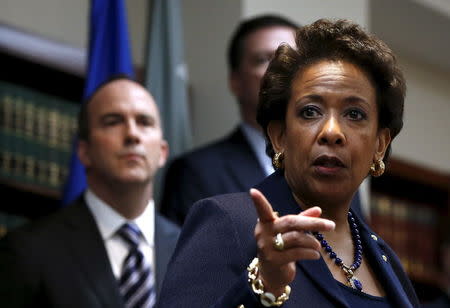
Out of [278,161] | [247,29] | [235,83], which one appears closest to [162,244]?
[235,83]

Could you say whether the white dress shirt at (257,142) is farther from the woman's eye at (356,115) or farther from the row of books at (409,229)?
the row of books at (409,229)

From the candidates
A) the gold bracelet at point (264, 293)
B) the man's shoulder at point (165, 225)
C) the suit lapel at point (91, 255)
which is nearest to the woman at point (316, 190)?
the gold bracelet at point (264, 293)

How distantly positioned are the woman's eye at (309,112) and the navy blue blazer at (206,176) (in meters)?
2.12

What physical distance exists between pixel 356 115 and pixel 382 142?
195 mm

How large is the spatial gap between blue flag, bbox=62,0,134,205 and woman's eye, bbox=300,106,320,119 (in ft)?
9.05

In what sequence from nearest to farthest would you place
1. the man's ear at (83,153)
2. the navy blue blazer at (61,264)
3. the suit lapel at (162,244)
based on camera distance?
the navy blue blazer at (61,264) < the suit lapel at (162,244) < the man's ear at (83,153)

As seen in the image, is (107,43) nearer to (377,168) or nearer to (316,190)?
(377,168)

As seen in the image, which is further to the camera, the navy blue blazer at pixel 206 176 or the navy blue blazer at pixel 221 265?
the navy blue blazer at pixel 206 176

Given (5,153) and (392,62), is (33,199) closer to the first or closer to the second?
(5,153)

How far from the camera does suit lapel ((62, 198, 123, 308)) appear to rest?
402cm

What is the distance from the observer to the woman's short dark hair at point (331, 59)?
2797 mm

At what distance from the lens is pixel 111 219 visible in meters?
4.45

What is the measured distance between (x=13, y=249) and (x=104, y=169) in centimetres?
68

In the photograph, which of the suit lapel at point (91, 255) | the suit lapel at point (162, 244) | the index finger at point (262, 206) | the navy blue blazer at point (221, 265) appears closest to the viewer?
the index finger at point (262, 206)
